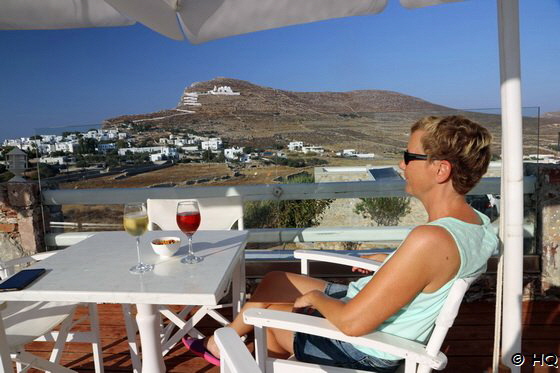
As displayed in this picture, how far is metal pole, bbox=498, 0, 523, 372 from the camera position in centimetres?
157

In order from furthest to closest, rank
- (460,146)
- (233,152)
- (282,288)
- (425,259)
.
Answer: (233,152)
(282,288)
(460,146)
(425,259)

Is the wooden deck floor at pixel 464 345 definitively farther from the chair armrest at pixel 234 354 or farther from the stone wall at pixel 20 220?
the chair armrest at pixel 234 354

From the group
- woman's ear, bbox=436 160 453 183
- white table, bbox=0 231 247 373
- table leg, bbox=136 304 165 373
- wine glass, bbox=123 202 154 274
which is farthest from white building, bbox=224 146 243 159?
woman's ear, bbox=436 160 453 183

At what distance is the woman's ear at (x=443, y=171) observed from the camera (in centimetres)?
131

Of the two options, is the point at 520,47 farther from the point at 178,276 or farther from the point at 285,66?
the point at 285,66

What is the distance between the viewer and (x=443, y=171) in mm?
1322

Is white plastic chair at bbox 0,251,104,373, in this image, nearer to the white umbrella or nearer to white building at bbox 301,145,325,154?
the white umbrella

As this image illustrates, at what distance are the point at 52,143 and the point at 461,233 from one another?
2.93m

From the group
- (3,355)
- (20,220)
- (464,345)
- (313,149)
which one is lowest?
(464,345)

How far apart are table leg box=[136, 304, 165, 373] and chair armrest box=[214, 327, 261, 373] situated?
26.6 inches

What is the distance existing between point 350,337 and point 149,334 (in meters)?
0.78

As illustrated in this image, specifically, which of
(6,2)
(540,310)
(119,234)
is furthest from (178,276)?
(540,310)

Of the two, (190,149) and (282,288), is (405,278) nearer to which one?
(282,288)

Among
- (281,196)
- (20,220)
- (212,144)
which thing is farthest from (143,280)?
(20,220)
